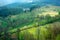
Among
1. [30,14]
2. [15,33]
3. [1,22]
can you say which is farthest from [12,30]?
[30,14]

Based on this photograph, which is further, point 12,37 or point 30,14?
point 30,14

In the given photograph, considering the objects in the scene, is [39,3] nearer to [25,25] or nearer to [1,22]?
[25,25]

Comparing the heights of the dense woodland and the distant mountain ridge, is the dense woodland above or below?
below

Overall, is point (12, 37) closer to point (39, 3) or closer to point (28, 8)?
point (28, 8)

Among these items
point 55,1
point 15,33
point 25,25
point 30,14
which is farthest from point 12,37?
point 55,1

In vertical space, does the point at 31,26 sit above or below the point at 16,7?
below

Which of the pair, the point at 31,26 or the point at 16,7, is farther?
the point at 16,7

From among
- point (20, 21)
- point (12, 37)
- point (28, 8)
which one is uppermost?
point (28, 8)

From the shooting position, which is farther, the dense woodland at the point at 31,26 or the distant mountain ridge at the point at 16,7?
the distant mountain ridge at the point at 16,7

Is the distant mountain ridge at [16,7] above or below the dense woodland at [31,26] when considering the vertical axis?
above

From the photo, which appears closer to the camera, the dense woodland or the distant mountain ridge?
the dense woodland

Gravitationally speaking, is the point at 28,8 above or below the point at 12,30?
above
